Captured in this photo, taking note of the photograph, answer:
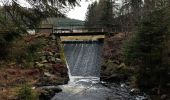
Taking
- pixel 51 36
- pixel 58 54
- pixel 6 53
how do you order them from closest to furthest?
pixel 6 53 < pixel 58 54 < pixel 51 36

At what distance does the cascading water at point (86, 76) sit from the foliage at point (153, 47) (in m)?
1.89

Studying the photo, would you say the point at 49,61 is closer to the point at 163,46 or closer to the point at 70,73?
the point at 70,73

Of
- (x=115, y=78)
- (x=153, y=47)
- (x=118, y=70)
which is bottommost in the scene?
(x=115, y=78)

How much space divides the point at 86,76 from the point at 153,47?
10753 mm

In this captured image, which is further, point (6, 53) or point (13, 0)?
point (6, 53)

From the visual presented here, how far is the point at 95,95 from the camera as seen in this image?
2116 cm

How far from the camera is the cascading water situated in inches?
826

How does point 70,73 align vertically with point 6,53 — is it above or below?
below

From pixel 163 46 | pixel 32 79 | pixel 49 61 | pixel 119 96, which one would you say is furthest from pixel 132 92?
pixel 49 61

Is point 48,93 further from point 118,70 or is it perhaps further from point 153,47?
point 118,70

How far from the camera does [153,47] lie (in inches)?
758

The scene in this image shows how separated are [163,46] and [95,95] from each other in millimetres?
5433

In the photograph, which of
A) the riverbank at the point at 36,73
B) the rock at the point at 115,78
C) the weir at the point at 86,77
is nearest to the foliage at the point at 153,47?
the weir at the point at 86,77

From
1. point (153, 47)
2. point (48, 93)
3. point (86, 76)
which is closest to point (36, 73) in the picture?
point (86, 76)
